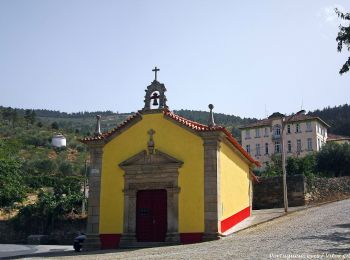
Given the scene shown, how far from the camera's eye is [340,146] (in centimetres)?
4672

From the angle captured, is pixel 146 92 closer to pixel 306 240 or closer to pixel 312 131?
pixel 306 240

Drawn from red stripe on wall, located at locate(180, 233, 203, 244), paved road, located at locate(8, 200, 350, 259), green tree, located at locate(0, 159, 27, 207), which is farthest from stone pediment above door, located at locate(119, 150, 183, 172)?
green tree, located at locate(0, 159, 27, 207)

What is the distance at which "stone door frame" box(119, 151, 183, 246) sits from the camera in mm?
17359

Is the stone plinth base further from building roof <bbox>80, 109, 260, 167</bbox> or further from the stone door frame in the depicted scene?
building roof <bbox>80, 109, 260, 167</bbox>

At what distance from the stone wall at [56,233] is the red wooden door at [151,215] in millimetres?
11353

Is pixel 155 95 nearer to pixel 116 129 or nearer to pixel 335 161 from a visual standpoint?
pixel 116 129

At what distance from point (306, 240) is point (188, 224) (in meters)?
5.02

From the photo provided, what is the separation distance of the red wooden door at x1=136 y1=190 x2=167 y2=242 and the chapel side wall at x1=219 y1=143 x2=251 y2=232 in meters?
2.26

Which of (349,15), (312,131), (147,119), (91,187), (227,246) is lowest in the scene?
(227,246)

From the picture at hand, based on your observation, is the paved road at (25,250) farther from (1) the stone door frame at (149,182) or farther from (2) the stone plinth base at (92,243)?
(1) the stone door frame at (149,182)

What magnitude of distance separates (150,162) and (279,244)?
22.4ft

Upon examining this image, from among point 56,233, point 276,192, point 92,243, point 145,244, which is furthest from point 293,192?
point 56,233

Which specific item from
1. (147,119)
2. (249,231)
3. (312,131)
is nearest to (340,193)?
(249,231)

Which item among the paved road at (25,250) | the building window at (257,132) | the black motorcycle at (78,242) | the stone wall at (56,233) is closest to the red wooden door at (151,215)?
the black motorcycle at (78,242)
